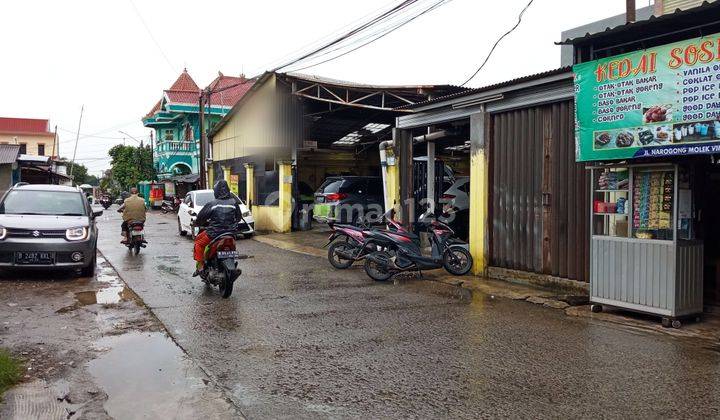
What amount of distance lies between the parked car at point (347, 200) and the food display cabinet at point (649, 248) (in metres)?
9.99

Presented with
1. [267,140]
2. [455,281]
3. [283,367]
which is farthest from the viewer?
[267,140]

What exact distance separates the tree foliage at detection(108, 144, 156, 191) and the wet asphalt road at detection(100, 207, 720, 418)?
41.7 metres

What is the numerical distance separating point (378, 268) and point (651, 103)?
198 inches

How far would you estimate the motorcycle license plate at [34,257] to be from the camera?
8.73 meters

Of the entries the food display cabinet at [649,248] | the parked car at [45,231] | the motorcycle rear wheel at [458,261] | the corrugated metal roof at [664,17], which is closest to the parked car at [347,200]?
the motorcycle rear wheel at [458,261]

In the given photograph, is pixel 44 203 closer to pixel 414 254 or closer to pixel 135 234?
pixel 135 234

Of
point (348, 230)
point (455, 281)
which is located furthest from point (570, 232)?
point (348, 230)

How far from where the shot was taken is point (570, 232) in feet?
26.8

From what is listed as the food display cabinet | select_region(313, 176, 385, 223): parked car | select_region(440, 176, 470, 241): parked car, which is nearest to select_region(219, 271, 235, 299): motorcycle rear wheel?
the food display cabinet

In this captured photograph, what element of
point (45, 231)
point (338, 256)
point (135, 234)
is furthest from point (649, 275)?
point (135, 234)

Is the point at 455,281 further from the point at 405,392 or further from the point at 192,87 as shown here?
the point at 192,87

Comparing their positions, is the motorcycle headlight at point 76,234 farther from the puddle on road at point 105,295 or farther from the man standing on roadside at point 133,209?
the man standing on roadside at point 133,209

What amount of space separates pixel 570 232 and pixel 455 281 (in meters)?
2.13

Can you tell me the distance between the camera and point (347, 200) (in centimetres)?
1706
